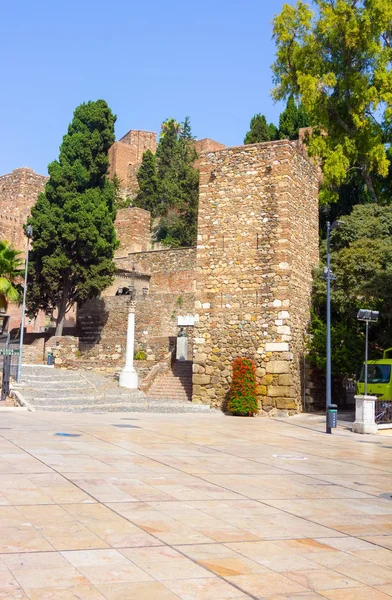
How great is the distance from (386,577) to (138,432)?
8.54m

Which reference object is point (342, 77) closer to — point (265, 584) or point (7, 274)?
point (7, 274)

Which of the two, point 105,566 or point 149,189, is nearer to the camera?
point 105,566

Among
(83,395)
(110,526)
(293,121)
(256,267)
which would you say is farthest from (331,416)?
(293,121)

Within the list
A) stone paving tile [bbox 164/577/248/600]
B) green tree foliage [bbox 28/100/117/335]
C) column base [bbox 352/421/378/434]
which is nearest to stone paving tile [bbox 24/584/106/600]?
stone paving tile [bbox 164/577/248/600]

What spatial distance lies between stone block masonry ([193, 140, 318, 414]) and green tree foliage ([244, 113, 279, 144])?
72.2 ft

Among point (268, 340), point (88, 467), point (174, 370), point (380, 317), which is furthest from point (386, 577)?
point (174, 370)

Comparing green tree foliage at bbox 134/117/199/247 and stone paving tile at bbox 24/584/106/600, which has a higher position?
green tree foliage at bbox 134/117/199/247

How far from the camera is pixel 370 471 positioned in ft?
32.6

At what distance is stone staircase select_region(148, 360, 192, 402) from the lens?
22875 millimetres

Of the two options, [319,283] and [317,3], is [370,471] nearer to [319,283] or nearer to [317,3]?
[319,283]

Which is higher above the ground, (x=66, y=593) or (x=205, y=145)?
(x=205, y=145)

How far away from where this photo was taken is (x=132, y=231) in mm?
43719

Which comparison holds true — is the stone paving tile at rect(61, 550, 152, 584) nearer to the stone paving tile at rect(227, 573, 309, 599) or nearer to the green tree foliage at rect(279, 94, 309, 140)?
the stone paving tile at rect(227, 573, 309, 599)

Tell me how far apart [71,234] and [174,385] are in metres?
11.3
